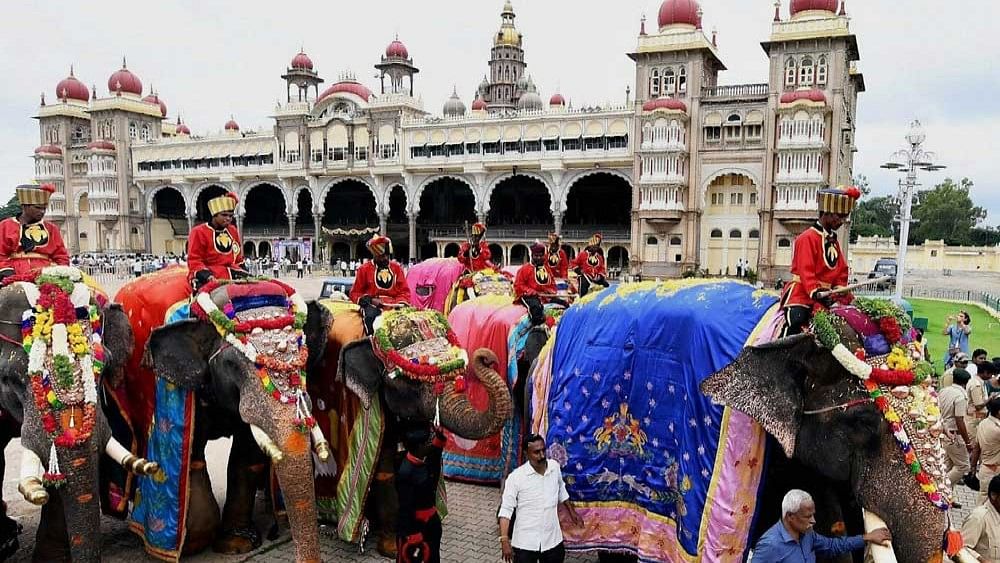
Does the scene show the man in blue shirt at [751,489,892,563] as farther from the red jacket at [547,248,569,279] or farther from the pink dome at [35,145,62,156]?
the pink dome at [35,145,62,156]

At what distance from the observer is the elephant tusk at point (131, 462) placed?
413cm

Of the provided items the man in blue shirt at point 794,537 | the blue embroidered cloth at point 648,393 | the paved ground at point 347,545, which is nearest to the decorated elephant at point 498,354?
the paved ground at point 347,545

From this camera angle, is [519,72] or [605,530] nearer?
[605,530]

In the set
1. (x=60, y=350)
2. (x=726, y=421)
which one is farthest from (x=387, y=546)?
(x=726, y=421)

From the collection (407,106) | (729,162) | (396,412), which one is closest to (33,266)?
(396,412)

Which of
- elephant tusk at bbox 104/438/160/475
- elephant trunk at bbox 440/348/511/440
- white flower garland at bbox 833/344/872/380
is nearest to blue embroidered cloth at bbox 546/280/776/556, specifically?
elephant trunk at bbox 440/348/511/440

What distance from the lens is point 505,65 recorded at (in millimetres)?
59156

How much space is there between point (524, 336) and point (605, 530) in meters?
2.42

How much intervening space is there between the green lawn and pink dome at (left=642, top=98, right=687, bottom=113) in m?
11.8

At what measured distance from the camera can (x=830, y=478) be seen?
141 inches

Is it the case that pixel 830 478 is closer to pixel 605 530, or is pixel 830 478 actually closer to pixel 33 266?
pixel 605 530

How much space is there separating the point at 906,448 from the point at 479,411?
2.63 meters

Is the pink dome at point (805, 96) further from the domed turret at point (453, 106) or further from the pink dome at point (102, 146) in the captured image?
the pink dome at point (102, 146)

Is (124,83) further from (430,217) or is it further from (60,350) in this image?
(60,350)
